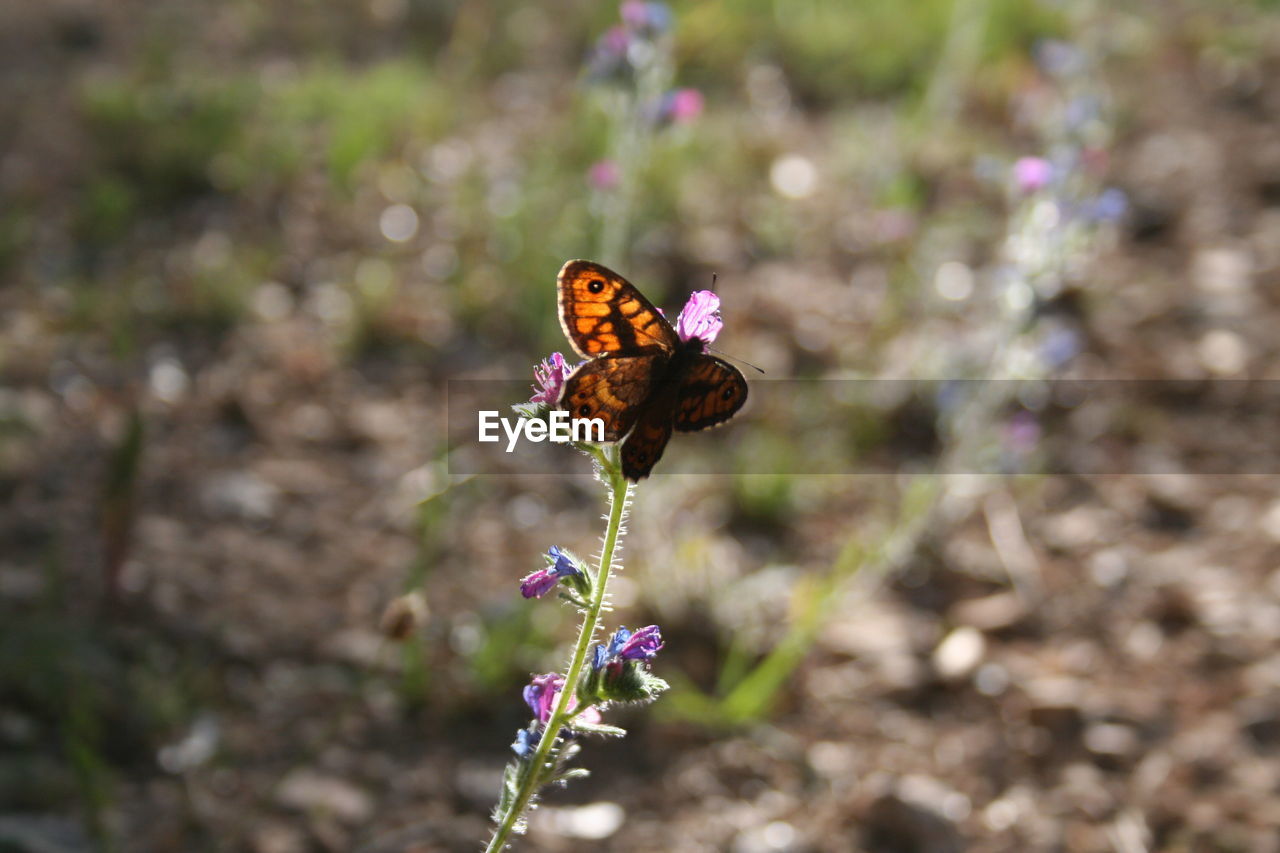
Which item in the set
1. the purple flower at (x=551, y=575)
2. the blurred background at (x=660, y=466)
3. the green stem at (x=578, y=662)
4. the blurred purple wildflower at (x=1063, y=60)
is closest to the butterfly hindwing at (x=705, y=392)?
the green stem at (x=578, y=662)

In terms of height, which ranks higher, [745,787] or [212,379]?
[212,379]

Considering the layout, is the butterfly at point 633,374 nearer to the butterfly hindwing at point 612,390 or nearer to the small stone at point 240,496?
the butterfly hindwing at point 612,390

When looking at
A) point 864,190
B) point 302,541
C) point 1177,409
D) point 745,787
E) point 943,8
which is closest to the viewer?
point 745,787

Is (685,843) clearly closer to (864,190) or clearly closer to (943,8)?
(864,190)

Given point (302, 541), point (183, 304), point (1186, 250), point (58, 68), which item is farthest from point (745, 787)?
point (58, 68)

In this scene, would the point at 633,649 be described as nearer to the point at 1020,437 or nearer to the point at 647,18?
the point at 647,18

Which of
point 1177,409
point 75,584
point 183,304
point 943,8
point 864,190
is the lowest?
point 75,584

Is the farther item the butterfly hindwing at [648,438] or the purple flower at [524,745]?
the purple flower at [524,745]

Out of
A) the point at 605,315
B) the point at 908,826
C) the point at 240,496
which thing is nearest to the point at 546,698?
the point at 605,315
